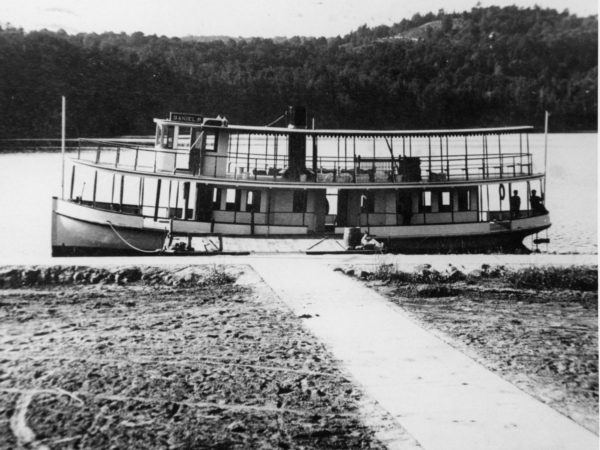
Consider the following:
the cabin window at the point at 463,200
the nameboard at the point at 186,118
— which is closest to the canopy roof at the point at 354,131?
the nameboard at the point at 186,118

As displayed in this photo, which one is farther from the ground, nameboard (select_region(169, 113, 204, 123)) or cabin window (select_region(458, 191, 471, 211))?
nameboard (select_region(169, 113, 204, 123))

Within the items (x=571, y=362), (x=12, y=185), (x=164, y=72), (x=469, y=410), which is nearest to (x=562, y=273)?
(x=571, y=362)

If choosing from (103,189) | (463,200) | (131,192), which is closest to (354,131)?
(463,200)

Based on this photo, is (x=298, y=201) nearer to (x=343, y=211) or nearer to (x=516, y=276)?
(x=343, y=211)

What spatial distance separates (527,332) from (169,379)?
180 inches

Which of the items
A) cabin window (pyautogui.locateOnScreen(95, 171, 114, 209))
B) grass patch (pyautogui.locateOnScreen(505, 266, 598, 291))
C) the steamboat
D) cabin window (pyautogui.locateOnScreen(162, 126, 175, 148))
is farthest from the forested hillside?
cabin window (pyautogui.locateOnScreen(95, 171, 114, 209))

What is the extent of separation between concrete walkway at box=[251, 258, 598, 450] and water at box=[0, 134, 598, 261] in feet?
44.1

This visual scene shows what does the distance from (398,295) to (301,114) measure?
961cm

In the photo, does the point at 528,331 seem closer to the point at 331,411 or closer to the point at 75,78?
the point at 331,411

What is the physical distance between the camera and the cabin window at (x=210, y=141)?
16609 millimetres

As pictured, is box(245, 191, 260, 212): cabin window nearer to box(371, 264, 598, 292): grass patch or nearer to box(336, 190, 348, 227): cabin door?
box(336, 190, 348, 227): cabin door

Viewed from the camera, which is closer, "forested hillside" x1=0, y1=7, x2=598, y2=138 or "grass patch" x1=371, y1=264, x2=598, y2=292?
"forested hillside" x1=0, y1=7, x2=598, y2=138

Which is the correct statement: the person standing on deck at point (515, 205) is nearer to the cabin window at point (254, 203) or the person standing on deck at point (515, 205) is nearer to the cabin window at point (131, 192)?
the cabin window at point (254, 203)

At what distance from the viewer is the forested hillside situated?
8.42 metres
